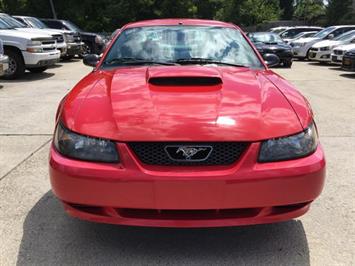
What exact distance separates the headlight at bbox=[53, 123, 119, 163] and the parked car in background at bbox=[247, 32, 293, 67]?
15.6m

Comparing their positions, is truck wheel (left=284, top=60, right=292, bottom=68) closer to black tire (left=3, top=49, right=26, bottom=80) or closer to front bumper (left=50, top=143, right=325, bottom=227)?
black tire (left=3, top=49, right=26, bottom=80)

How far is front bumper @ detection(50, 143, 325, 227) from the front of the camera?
114 inches

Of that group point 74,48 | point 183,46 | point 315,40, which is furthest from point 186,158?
point 315,40

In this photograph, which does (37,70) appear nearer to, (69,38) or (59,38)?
(59,38)

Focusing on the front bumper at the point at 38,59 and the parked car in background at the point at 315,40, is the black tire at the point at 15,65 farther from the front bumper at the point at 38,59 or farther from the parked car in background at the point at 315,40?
the parked car in background at the point at 315,40

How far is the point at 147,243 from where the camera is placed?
348 cm

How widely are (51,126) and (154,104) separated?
4429 millimetres

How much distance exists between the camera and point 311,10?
59.1 metres

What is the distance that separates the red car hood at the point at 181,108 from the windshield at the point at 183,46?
55cm

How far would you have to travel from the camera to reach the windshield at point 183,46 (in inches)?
176

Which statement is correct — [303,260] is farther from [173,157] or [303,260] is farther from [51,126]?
[51,126]

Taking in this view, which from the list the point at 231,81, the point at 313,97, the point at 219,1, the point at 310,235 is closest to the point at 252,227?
the point at 310,235

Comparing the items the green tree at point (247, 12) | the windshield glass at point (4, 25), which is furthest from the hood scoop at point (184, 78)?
the green tree at point (247, 12)

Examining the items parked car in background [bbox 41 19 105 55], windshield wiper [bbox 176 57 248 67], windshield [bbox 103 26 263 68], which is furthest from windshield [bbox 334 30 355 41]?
windshield wiper [bbox 176 57 248 67]
